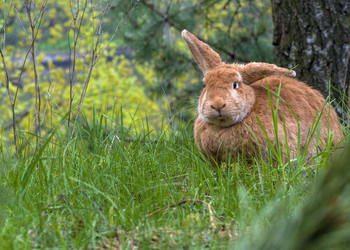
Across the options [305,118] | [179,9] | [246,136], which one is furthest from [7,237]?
[179,9]

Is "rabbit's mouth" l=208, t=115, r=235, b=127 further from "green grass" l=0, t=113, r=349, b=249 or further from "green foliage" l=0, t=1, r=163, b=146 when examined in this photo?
"green foliage" l=0, t=1, r=163, b=146

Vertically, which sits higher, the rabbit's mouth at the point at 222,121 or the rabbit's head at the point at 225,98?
the rabbit's head at the point at 225,98

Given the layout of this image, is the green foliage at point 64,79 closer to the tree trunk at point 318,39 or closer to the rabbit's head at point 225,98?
the rabbit's head at point 225,98

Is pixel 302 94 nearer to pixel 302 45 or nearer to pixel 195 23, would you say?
pixel 302 45

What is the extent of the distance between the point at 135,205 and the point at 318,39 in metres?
2.34

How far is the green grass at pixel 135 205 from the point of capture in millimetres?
1686

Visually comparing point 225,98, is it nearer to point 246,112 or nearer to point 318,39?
point 246,112

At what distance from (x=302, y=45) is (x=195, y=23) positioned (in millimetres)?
2363

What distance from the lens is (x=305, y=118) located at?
2.92 m

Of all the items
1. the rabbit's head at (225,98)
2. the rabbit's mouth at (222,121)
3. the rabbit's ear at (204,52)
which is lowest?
the rabbit's mouth at (222,121)

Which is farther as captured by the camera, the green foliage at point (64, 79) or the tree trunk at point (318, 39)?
the green foliage at point (64, 79)

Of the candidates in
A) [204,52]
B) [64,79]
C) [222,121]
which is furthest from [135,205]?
[64,79]

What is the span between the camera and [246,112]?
2.81 m

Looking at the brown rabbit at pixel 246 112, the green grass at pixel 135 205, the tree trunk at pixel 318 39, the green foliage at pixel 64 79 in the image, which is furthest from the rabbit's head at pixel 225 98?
the tree trunk at pixel 318 39
